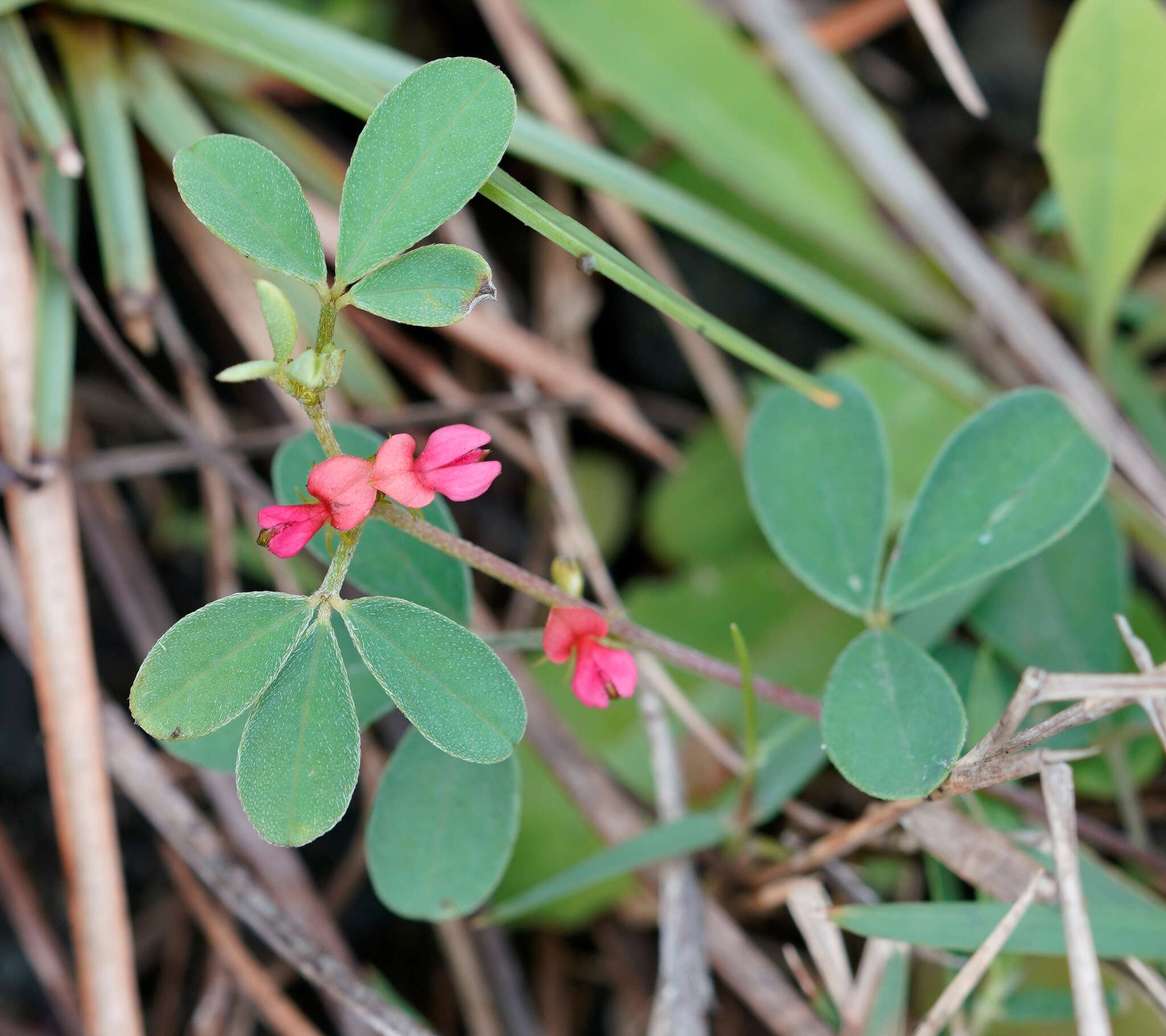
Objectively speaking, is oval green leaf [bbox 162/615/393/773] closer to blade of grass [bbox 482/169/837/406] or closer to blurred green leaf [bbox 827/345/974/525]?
blade of grass [bbox 482/169/837/406]

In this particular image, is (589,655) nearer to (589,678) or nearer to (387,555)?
(589,678)

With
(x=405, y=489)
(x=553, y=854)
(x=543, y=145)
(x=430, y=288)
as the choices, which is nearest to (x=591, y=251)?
(x=430, y=288)

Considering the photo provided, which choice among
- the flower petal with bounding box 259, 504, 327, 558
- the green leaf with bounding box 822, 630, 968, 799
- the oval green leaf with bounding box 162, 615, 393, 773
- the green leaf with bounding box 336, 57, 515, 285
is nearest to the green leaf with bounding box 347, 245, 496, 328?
the green leaf with bounding box 336, 57, 515, 285

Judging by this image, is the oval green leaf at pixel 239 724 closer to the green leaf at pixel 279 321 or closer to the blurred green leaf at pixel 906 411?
the green leaf at pixel 279 321

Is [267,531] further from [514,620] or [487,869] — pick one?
[514,620]

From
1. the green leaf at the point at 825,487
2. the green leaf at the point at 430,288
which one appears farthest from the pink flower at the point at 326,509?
the green leaf at the point at 825,487

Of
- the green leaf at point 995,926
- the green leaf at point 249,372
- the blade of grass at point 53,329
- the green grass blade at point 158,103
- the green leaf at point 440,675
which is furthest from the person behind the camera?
the green grass blade at point 158,103

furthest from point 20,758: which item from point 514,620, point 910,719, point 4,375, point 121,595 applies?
point 910,719
